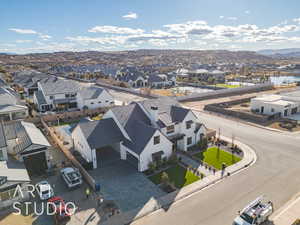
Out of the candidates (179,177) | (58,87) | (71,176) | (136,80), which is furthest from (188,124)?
(136,80)

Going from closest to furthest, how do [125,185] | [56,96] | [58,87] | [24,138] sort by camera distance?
1. [125,185]
2. [24,138]
3. [56,96]
4. [58,87]

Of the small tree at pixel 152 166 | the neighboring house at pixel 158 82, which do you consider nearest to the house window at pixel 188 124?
the small tree at pixel 152 166

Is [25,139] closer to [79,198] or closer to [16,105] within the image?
[79,198]

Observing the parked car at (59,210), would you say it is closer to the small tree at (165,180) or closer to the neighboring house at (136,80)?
the small tree at (165,180)

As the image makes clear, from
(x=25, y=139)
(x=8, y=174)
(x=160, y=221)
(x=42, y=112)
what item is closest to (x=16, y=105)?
(x=42, y=112)

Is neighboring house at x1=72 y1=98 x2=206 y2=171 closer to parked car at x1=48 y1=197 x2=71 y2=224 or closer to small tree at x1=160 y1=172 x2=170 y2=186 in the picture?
small tree at x1=160 y1=172 x2=170 y2=186

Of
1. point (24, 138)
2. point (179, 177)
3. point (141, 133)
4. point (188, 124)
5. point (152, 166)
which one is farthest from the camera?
point (188, 124)

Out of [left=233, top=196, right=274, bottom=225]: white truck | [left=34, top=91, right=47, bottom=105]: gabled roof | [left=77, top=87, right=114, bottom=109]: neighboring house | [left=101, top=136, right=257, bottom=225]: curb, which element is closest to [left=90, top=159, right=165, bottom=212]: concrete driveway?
[left=101, top=136, right=257, bottom=225]: curb

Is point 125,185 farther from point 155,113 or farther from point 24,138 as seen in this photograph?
point 24,138
